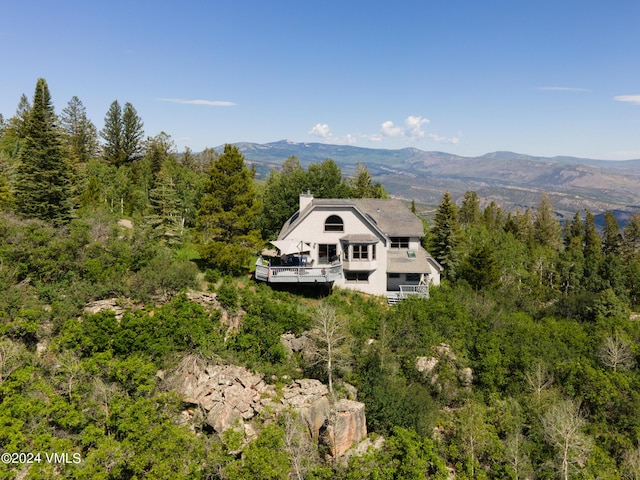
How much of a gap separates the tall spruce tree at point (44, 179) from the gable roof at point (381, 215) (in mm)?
20357

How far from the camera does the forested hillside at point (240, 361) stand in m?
14.7

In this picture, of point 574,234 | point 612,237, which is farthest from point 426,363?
point 574,234

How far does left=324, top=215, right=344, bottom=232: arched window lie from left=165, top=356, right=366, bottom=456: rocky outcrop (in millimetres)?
14652

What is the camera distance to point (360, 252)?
31406 millimetres

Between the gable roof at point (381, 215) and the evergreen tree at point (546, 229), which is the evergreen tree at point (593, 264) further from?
the gable roof at point (381, 215)

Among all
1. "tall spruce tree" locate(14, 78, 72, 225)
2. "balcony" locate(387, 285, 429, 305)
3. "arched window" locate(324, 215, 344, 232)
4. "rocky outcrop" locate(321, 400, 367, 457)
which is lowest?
"rocky outcrop" locate(321, 400, 367, 457)

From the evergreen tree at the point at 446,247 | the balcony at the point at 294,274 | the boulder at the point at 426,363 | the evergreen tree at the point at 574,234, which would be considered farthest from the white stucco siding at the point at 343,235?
the evergreen tree at the point at 574,234

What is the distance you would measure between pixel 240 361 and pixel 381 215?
19.9 metres

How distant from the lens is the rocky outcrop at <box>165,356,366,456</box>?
1806 cm

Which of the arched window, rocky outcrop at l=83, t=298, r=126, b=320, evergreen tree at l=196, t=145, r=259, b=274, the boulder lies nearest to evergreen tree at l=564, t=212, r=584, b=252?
the arched window

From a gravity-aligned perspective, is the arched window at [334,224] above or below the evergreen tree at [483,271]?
above

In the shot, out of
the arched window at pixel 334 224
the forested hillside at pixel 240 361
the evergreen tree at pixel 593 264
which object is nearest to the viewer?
the forested hillside at pixel 240 361

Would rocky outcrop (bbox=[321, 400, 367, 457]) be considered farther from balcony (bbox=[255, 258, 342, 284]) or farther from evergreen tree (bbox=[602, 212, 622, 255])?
evergreen tree (bbox=[602, 212, 622, 255])

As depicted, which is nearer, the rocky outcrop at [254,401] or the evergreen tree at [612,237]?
the rocky outcrop at [254,401]
